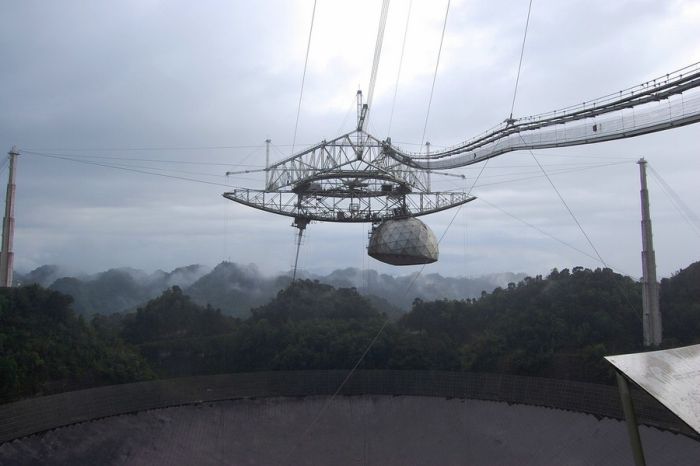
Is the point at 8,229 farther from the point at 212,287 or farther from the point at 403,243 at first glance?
the point at 212,287

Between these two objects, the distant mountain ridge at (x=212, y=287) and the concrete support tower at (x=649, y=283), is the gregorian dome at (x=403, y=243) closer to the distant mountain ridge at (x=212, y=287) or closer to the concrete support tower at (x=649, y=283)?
the concrete support tower at (x=649, y=283)

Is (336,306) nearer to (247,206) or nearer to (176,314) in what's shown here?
(176,314)

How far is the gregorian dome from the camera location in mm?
16875

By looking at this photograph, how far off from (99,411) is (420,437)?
8.57 meters

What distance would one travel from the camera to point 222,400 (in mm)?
18578

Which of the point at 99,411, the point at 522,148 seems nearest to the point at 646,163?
the point at 522,148

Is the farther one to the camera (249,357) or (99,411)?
(249,357)

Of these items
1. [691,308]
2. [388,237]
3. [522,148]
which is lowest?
[691,308]

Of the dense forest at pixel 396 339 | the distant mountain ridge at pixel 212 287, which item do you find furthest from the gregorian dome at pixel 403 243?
the distant mountain ridge at pixel 212 287

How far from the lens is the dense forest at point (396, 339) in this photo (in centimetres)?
1948

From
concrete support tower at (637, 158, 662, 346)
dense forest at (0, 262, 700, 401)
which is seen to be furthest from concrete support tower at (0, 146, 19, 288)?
concrete support tower at (637, 158, 662, 346)

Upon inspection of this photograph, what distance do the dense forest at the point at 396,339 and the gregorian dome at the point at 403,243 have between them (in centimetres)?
495

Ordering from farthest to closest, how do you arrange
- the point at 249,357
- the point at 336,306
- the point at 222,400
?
1. the point at 336,306
2. the point at 249,357
3. the point at 222,400

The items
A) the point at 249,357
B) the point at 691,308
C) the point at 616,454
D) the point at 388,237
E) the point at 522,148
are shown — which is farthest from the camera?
the point at 249,357
